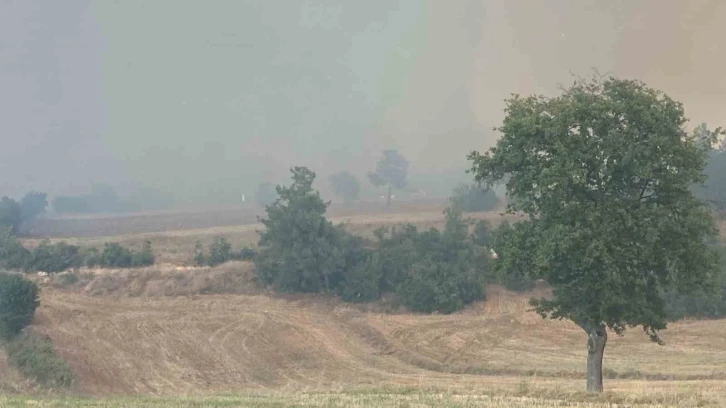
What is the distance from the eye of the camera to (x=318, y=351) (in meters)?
32.4

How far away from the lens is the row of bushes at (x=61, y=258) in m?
48.6

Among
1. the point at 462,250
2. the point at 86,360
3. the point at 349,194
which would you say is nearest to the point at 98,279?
the point at 86,360

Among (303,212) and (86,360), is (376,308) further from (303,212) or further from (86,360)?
(86,360)

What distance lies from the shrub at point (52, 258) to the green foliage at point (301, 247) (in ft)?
48.3

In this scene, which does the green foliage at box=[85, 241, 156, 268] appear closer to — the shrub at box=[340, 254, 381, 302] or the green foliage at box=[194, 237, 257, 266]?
the green foliage at box=[194, 237, 257, 266]

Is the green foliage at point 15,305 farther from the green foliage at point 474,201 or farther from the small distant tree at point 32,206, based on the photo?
the green foliage at point 474,201

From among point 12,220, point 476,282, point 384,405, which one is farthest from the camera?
point 12,220

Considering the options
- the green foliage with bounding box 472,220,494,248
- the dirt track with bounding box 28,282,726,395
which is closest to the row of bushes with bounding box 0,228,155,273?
the dirt track with bounding box 28,282,726,395

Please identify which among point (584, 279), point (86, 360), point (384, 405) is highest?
point (584, 279)

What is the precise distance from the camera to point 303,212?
4506 cm

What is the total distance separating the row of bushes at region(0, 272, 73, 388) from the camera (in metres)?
24.0

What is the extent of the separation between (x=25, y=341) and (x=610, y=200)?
2549 cm

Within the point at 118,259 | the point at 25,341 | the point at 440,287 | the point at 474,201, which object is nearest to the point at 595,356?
the point at 25,341

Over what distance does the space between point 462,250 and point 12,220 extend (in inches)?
1703
